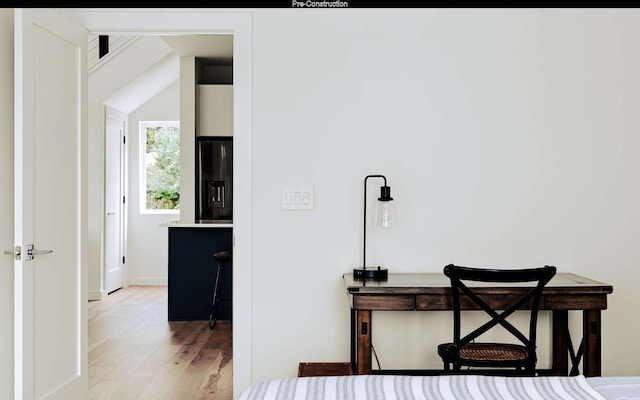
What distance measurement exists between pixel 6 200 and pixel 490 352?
2.32 meters

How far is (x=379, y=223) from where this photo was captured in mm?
3369

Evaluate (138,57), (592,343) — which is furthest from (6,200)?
(138,57)

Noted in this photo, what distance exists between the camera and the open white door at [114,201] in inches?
299

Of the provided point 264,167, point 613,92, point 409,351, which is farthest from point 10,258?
point 613,92

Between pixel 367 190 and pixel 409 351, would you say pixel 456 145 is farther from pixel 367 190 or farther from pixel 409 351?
pixel 409 351

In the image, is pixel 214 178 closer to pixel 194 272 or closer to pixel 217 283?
pixel 194 272

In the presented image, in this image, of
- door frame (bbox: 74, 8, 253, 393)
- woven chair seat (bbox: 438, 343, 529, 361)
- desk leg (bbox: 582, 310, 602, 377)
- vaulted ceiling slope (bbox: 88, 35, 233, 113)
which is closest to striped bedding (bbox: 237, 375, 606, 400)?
woven chair seat (bbox: 438, 343, 529, 361)

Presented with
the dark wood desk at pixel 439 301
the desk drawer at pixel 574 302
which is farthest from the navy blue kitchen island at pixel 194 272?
the desk drawer at pixel 574 302

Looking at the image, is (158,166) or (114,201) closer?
(114,201)

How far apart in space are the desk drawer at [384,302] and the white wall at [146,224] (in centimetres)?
576

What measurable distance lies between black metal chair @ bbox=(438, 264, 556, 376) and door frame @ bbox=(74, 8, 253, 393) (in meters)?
1.04

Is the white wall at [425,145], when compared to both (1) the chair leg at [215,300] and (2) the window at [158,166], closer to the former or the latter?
(1) the chair leg at [215,300]

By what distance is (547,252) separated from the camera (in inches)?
134

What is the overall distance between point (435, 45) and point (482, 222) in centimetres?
95
